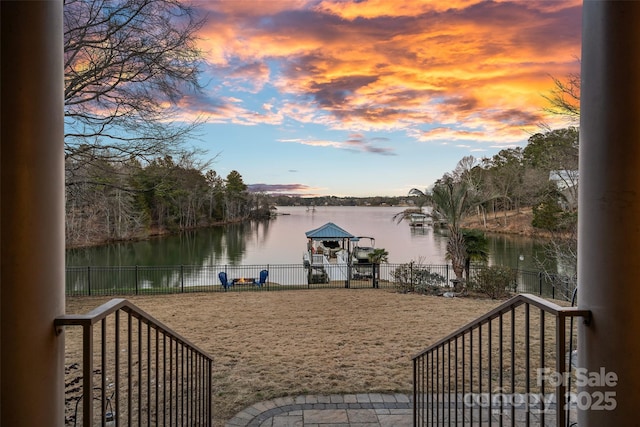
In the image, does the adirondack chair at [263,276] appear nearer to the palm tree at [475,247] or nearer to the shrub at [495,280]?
the palm tree at [475,247]

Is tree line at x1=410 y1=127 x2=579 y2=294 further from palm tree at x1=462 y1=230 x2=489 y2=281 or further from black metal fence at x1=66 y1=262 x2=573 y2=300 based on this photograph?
black metal fence at x1=66 y1=262 x2=573 y2=300

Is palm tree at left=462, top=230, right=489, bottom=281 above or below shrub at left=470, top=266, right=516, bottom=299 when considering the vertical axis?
above

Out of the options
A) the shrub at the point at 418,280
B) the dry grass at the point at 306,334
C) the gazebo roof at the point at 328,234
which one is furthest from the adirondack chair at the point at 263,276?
the shrub at the point at 418,280

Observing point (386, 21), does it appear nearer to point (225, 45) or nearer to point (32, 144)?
point (225, 45)

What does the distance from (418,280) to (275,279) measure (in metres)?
6.94

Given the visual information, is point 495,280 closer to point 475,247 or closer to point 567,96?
point 475,247

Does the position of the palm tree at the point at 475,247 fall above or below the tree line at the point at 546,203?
below

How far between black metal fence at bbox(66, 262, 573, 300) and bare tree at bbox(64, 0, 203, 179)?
6398 mm

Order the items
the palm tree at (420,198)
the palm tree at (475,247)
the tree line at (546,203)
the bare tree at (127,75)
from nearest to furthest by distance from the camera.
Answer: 1. the bare tree at (127,75)
2. the tree line at (546,203)
3. the palm tree at (475,247)
4. the palm tree at (420,198)

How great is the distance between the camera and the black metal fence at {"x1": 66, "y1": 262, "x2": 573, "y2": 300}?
36.7 feet

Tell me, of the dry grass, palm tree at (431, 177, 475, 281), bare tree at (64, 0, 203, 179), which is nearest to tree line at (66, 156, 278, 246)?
bare tree at (64, 0, 203, 179)

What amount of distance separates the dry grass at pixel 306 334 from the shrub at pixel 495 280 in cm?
75

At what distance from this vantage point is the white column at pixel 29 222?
108 cm

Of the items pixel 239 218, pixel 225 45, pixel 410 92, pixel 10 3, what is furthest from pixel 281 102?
pixel 239 218
